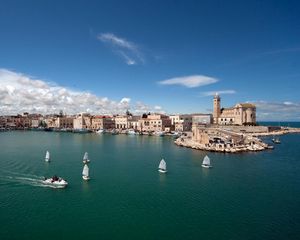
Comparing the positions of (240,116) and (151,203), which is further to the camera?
(240,116)

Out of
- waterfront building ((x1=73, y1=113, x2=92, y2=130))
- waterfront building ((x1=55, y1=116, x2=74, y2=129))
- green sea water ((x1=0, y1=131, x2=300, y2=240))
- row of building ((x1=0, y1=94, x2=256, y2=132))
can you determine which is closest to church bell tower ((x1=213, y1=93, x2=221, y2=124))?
row of building ((x1=0, y1=94, x2=256, y2=132))

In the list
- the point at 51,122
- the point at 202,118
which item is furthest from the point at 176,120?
the point at 51,122

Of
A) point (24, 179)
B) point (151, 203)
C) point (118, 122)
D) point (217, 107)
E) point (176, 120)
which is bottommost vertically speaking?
point (151, 203)

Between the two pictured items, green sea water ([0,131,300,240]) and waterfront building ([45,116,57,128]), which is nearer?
green sea water ([0,131,300,240])

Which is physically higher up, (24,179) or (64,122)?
(64,122)

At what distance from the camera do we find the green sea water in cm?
1383

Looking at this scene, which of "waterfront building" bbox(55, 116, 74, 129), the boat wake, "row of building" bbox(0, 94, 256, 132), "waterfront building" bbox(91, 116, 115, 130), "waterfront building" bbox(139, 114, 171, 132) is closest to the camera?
the boat wake

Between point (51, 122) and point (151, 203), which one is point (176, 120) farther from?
point (151, 203)

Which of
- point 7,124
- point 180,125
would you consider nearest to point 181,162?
point 180,125

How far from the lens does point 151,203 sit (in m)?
17.8

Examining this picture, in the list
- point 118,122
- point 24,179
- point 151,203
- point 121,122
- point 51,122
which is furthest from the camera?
point 51,122

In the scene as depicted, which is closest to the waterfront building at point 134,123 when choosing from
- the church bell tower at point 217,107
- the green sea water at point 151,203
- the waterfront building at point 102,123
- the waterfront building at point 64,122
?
the waterfront building at point 102,123

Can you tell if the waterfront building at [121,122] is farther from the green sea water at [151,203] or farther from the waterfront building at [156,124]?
the green sea water at [151,203]

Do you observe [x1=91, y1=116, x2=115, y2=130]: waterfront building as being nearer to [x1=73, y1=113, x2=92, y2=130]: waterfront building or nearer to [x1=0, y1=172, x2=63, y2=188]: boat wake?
[x1=73, y1=113, x2=92, y2=130]: waterfront building
